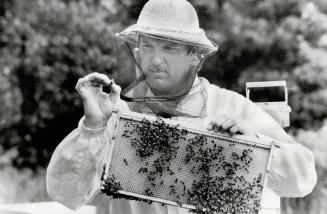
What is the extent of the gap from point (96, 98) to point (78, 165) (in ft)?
0.87

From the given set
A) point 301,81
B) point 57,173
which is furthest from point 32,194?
point 57,173

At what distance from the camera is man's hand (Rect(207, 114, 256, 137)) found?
6.47 feet

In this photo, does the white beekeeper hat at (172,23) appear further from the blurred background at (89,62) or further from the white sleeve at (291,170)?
the blurred background at (89,62)

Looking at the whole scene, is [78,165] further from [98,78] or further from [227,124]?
[227,124]

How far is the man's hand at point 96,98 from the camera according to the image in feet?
6.62

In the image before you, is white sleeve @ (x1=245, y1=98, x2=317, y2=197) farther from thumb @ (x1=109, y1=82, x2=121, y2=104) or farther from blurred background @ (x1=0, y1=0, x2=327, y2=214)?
blurred background @ (x1=0, y1=0, x2=327, y2=214)

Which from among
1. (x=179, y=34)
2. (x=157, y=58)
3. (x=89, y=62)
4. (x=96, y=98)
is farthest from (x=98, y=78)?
(x=89, y=62)

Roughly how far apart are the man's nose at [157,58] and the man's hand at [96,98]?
0.19 m

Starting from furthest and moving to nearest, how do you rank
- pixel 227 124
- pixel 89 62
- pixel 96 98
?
pixel 89 62
pixel 96 98
pixel 227 124

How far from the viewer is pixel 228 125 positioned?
1970 millimetres

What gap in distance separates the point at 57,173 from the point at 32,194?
3.98m

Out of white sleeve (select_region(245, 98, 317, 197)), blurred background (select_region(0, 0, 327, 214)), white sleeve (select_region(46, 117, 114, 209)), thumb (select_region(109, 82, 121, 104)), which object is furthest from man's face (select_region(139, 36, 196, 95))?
blurred background (select_region(0, 0, 327, 214))

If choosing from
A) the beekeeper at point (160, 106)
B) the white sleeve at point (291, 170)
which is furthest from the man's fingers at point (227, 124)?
the white sleeve at point (291, 170)

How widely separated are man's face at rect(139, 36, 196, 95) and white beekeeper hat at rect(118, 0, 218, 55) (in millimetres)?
43
